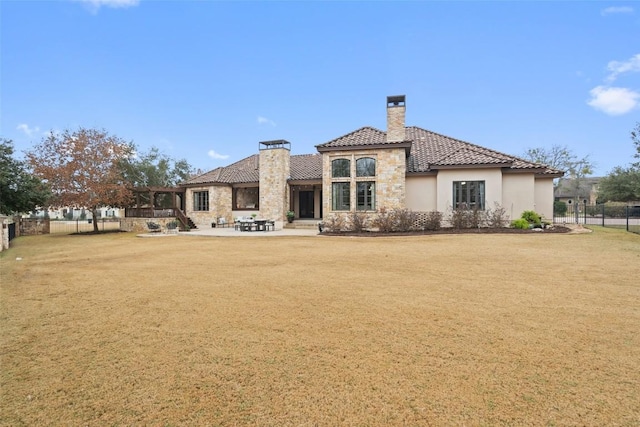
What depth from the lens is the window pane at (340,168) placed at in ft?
66.1

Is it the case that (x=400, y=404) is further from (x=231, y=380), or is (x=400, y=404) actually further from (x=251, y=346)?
(x=251, y=346)

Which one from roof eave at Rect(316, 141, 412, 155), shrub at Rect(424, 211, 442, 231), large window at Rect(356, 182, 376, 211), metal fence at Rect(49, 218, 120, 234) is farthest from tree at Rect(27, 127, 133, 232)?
shrub at Rect(424, 211, 442, 231)

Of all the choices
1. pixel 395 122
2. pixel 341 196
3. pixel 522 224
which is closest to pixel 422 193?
pixel 395 122

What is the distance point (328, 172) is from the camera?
66.9 ft

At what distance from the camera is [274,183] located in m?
24.3

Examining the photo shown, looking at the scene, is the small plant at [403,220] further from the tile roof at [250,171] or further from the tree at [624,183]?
the tree at [624,183]

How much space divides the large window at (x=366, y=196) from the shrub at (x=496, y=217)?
6134 mm

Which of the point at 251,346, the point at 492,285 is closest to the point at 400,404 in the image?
the point at 251,346

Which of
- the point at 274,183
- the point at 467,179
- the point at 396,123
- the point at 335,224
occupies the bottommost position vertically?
the point at 335,224

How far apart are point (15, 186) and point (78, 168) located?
14.0ft

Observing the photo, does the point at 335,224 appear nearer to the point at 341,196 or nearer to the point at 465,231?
the point at 341,196

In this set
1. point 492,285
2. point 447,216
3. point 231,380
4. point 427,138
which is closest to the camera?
point 231,380

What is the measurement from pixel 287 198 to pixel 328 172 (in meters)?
5.49

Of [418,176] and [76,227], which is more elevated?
[418,176]
